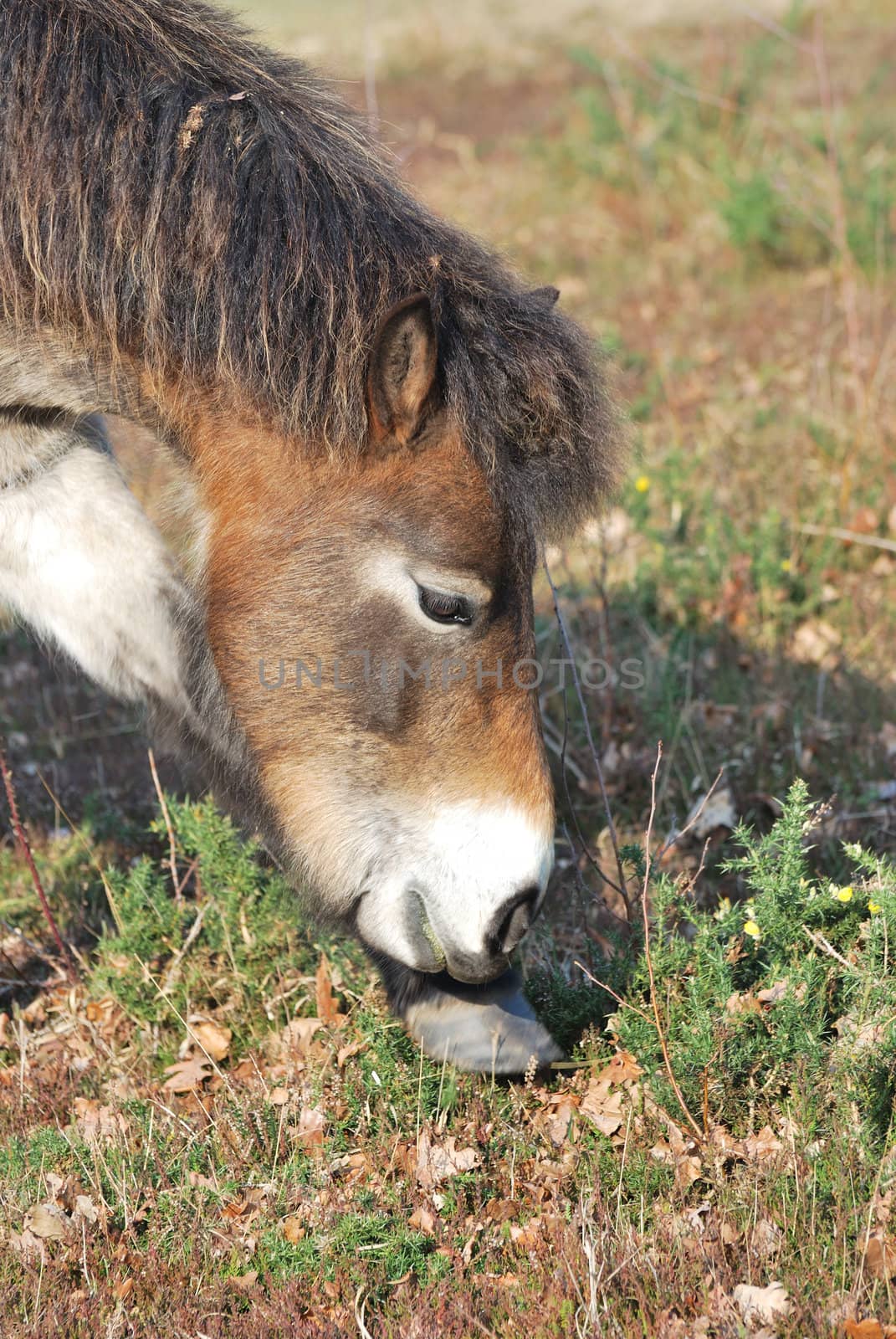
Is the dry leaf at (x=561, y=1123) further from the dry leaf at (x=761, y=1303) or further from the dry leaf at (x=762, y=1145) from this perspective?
the dry leaf at (x=761, y=1303)

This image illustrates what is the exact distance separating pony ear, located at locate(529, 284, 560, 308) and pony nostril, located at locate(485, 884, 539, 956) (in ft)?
4.82

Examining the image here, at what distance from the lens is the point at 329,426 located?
2.77 meters

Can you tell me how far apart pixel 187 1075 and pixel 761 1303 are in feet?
5.84

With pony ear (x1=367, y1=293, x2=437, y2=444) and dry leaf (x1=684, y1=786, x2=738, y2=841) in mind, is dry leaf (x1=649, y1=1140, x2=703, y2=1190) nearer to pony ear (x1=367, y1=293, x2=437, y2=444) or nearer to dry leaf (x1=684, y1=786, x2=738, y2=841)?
dry leaf (x1=684, y1=786, x2=738, y2=841)

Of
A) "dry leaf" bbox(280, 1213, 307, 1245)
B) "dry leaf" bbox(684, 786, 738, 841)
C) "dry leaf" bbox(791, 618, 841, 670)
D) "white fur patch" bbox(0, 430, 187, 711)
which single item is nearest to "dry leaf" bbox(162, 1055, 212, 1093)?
"dry leaf" bbox(280, 1213, 307, 1245)

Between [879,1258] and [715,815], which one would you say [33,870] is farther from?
[879,1258]

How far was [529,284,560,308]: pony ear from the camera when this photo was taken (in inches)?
117

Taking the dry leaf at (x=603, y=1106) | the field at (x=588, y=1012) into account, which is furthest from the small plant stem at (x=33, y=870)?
the dry leaf at (x=603, y=1106)

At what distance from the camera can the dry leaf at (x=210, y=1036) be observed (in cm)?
355

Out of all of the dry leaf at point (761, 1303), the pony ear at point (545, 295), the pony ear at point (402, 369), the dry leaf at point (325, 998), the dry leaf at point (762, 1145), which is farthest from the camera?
the dry leaf at point (325, 998)

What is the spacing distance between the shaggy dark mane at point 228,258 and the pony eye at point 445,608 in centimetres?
30

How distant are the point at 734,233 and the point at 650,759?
5758 millimetres


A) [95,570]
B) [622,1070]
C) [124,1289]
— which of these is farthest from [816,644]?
[124,1289]

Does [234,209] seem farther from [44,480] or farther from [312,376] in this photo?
[44,480]
